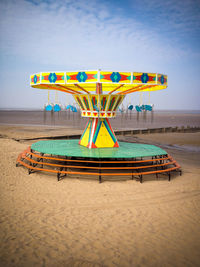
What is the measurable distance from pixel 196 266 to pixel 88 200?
3.59m

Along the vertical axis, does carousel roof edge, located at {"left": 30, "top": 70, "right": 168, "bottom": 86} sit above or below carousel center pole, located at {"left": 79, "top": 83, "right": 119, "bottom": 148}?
above

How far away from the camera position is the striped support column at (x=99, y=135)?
11070 millimetres

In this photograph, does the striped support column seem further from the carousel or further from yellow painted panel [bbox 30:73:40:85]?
yellow painted panel [bbox 30:73:40:85]

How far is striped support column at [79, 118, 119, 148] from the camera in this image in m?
11.1

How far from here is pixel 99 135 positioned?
11156mm

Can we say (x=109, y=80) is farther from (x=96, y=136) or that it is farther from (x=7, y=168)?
(x=7, y=168)

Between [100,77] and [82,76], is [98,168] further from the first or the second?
[82,76]

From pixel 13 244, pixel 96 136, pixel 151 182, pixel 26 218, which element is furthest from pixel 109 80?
pixel 13 244

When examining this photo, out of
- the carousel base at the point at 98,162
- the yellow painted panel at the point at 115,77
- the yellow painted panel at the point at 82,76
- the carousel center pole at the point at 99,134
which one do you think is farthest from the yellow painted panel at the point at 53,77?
the carousel base at the point at 98,162

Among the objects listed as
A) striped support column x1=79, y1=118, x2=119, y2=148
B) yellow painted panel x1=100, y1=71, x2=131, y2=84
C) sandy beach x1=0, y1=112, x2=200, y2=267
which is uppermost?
yellow painted panel x1=100, y1=71, x2=131, y2=84

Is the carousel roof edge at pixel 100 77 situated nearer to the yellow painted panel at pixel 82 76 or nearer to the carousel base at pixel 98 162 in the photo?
the yellow painted panel at pixel 82 76

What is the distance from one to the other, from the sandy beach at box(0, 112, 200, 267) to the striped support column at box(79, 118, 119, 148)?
8.35 feet

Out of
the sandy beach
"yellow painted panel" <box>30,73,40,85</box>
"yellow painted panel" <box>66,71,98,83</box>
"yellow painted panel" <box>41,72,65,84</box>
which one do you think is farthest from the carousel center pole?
"yellow painted panel" <box>30,73,40,85</box>

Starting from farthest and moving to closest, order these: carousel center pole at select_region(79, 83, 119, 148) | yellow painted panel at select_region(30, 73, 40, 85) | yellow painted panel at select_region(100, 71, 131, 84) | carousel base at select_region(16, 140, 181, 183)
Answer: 1. carousel center pole at select_region(79, 83, 119, 148)
2. yellow painted panel at select_region(30, 73, 40, 85)
3. carousel base at select_region(16, 140, 181, 183)
4. yellow painted panel at select_region(100, 71, 131, 84)
